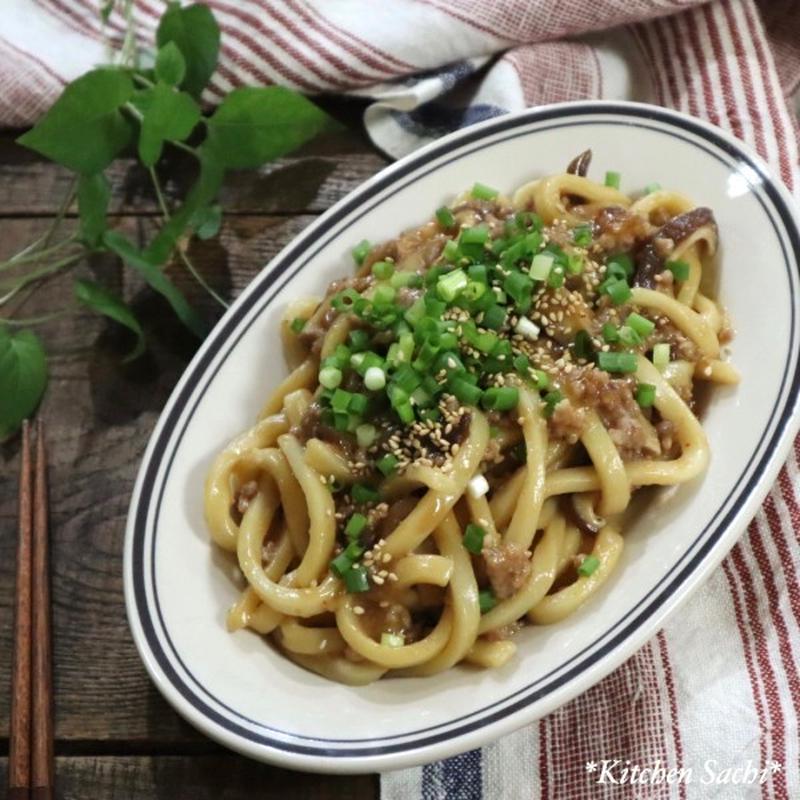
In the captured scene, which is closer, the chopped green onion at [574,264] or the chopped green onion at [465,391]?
the chopped green onion at [465,391]

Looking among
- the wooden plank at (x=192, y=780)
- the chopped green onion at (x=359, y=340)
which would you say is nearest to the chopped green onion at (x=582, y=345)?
the chopped green onion at (x=359, y=340)

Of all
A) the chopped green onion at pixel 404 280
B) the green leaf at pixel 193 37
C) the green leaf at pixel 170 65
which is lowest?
the chopped green onion at pixel 404 280

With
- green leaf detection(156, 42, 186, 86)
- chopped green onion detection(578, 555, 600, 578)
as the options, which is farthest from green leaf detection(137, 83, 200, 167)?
chopped green onion detection(578, 555, 600, 578)

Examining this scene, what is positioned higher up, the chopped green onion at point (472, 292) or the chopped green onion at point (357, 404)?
the chopped green onion at point (472, 292)

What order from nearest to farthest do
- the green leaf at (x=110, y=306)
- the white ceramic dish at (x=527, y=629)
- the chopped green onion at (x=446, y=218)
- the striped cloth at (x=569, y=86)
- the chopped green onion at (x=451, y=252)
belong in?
the white ceramic dish at (x=527, y=629)
the striped cloth at (x=569, y=86)
the chopped green onion at (x=451, y=252)
the chopped green onion at (x=446, y=218)
the green leaf at (x=110, y=306)

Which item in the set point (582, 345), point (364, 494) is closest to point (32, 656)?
point (364, 494)

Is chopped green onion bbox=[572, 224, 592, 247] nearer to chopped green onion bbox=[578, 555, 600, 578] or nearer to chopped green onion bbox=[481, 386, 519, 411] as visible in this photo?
chopped green onion bbox=[481, 386, 519, 411]

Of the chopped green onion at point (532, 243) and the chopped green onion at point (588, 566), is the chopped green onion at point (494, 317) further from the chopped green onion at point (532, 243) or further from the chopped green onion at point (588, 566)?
the chopped green onion at point (588, 566)

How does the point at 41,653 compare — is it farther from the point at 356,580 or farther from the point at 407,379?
the point at 407,379
